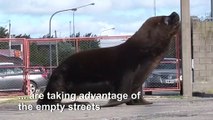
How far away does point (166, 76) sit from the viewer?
60.6 feet

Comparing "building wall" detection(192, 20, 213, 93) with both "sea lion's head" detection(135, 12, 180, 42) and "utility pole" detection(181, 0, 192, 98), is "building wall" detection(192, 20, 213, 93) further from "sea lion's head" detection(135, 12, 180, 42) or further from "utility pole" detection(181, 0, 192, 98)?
"sea lion's head" detection(135, 12, 180, 42)

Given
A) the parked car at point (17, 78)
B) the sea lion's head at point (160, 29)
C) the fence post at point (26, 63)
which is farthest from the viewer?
the parked car at point (17, 78)

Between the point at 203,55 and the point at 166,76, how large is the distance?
141 cm

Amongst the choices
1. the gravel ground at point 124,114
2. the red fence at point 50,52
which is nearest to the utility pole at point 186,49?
the red fence at point 50,52

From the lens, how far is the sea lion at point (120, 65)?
10570mm

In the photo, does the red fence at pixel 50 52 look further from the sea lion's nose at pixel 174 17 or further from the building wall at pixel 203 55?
the sea lion's nose at pixel 174 17

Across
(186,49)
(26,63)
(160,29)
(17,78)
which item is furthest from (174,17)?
(17,78)

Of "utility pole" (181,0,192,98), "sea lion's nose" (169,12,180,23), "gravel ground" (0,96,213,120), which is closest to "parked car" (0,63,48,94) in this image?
"utility pole" (181,0,192,98)

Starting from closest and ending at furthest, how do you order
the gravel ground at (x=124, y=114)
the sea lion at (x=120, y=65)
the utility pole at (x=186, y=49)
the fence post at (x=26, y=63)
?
the gravel ground at (x=124, y=114)
the sea lion at (x=120, y=65)
the utility pole at (x=186, y=49)
the fence post at (x=26, y=63)

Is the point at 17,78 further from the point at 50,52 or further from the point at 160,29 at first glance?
the point at 160,29

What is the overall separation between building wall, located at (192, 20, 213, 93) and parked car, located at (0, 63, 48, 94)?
5.38 metres

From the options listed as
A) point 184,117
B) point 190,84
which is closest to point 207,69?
point 190,84

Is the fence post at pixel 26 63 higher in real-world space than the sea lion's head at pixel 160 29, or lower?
lower

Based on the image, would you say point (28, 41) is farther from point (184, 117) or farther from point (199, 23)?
point (184, 117)
